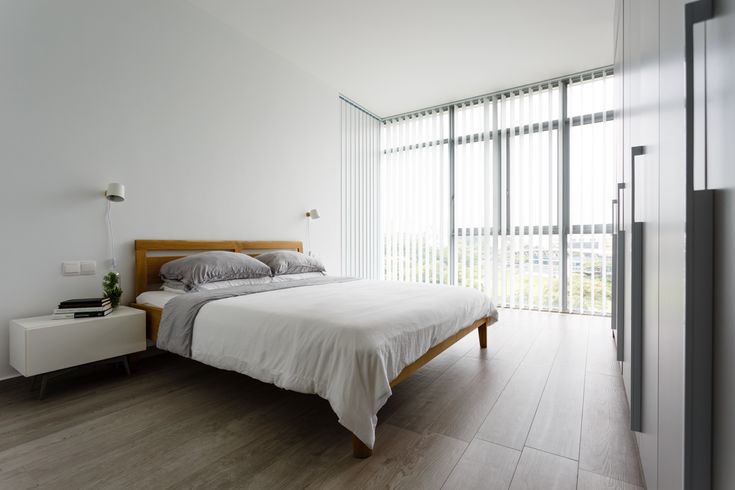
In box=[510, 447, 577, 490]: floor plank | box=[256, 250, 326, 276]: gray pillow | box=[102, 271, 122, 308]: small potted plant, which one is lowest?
box=[510, 447, 577, 490]: floor plank

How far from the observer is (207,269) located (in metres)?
2.83

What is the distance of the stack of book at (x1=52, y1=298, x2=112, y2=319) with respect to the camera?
2248 mm

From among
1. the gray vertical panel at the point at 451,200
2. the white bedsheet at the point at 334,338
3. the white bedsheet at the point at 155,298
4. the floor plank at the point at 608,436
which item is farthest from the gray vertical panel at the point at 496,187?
the white bedsheet at the point at 155,298

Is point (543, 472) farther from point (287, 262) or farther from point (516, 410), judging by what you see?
point (287, 262)

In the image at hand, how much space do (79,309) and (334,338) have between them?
1.84 m

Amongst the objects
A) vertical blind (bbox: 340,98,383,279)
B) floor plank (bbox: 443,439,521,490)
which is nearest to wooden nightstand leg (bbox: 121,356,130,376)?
floor plank (bbox: 443,439,521,490)

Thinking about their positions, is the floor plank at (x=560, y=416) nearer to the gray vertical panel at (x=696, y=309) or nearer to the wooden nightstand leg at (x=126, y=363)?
the gray vertical panel at (x=696, y=309)

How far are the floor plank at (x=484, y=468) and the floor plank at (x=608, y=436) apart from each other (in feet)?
1.02

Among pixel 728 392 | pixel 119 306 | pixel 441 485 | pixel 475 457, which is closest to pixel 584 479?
pixel 475 457

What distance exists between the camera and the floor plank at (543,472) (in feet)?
4.43

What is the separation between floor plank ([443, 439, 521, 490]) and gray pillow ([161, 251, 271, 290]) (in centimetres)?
226

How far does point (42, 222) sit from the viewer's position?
7.82ft

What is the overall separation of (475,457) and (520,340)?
2014 millimetres

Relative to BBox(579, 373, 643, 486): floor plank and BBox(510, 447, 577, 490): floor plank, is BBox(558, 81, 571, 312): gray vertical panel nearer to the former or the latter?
BBox(579, 373, 643, 486): floor plank
